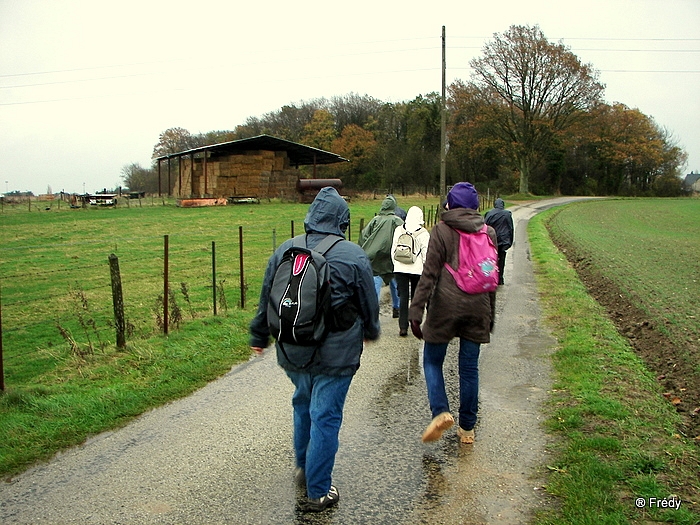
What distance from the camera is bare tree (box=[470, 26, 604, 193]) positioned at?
191 feet

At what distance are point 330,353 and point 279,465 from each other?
124 centimetres

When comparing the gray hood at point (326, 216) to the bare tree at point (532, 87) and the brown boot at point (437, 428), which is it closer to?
the brown boot at point (437, 428)

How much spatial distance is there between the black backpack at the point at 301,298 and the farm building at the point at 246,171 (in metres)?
42.1

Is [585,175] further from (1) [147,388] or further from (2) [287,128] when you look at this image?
(1) [147,388]

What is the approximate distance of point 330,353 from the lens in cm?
404

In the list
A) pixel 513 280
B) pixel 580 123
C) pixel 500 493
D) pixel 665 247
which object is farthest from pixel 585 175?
pixel 500 493

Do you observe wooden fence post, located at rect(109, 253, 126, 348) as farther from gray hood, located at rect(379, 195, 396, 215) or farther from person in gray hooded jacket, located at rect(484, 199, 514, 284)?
person in gray hooded jacket, located at rect(484, 199, 514, 284)

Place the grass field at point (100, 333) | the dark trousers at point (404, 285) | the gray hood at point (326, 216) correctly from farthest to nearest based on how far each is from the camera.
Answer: the dark trousers at point (404, 285), the grass field at point (100, 333), the gray hood at point (326, 216)

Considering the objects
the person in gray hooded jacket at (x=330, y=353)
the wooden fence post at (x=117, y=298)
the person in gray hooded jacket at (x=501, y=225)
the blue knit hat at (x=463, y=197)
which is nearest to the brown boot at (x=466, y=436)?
the person in gray hooded jacket at (x=330, y=353)

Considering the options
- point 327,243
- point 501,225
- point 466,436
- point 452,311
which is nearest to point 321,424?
point 327,243

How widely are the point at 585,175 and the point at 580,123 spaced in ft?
75.1

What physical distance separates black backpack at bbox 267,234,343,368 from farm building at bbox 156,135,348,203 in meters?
42.1

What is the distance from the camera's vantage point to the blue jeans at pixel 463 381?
5.07 metres

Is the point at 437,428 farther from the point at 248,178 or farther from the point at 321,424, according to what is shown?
the point at 248,178
